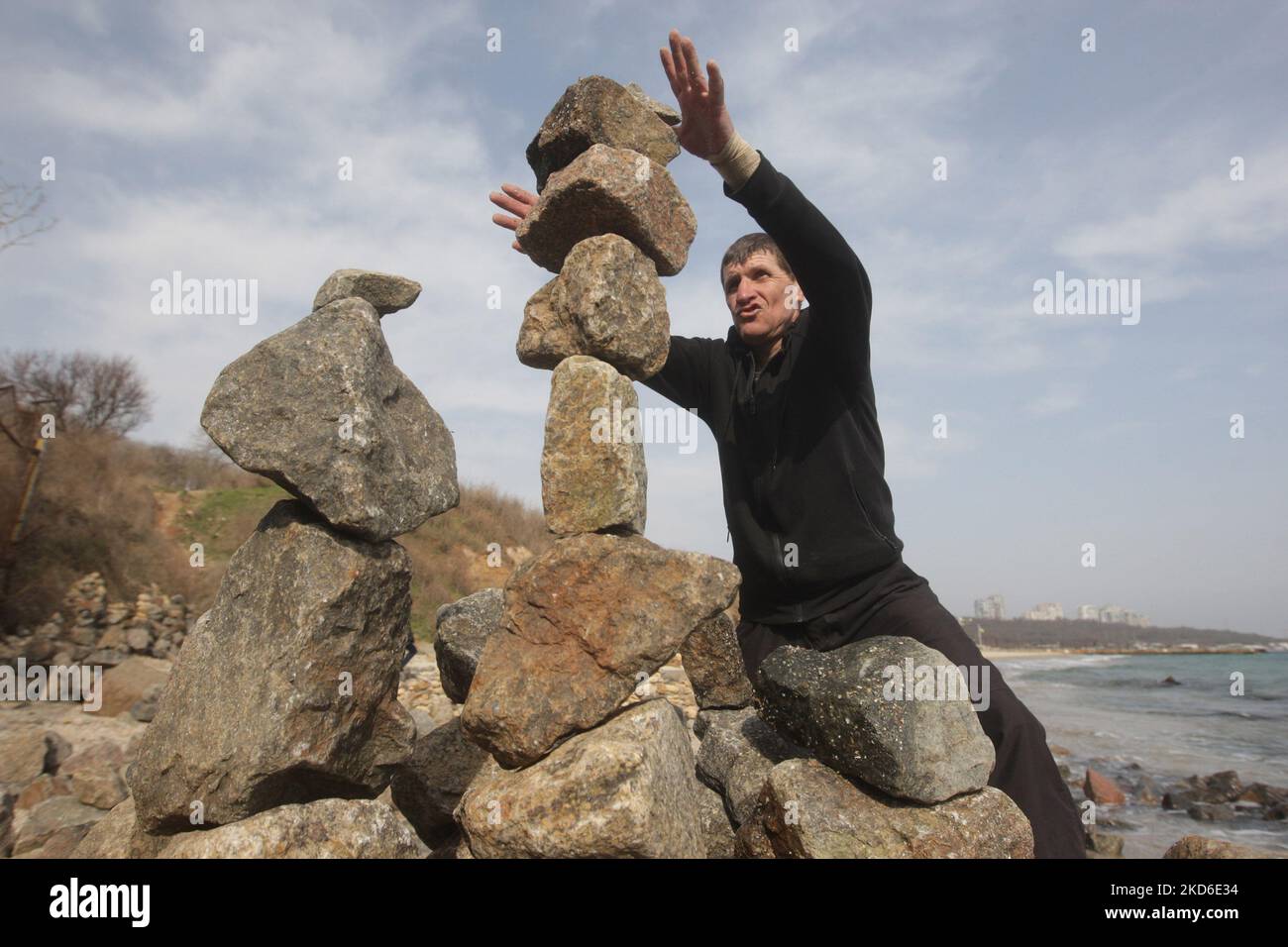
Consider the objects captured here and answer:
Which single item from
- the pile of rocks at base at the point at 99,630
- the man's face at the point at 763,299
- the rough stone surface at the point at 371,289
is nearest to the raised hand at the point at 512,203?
the rough stone surface at the point at 371,289

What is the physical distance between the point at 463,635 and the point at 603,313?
2253mm

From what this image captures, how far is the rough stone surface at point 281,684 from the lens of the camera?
3525mm

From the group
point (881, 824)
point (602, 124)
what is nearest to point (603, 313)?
point (602, 124)

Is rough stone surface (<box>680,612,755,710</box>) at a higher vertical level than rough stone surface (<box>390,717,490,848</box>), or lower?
higher

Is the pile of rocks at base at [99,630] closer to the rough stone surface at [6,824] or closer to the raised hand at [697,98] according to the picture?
the rough stone surface at [6,824]

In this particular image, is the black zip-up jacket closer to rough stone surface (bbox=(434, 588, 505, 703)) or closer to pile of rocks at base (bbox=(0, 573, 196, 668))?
rough stone surface (bbox=(434, 588, 505, 703))

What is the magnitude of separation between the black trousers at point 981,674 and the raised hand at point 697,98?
102 inches

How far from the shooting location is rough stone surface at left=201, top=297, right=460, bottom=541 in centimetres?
364

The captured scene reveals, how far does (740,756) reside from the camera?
4.45m

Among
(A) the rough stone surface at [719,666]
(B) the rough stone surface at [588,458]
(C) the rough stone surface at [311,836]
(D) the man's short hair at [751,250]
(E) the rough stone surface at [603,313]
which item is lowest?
(C) the rough stone surface at [311,836]

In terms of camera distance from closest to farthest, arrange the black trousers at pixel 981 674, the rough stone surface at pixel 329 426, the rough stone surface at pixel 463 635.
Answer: the rough stone surface at pixel 329 426, the black trousers at pixel 981 674, the rough stone surface at pixel 463 635

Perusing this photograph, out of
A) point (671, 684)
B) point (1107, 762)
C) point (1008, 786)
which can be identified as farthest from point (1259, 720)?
point (1008, 786)

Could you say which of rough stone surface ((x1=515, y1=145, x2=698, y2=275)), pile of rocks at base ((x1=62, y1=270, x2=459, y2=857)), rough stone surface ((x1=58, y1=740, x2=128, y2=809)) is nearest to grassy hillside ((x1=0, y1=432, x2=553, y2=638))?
rough stone surface ((x1=58, y1=740, x2=128, y2=809))

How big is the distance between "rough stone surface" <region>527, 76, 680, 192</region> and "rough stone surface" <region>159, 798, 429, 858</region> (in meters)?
3.84
